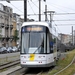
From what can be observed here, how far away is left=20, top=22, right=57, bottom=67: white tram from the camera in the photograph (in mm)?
18438

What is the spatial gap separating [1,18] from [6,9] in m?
7.51

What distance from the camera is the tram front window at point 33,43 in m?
18.7

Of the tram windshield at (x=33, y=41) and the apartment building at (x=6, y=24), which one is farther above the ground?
the apartment building at (x=6, y=24)

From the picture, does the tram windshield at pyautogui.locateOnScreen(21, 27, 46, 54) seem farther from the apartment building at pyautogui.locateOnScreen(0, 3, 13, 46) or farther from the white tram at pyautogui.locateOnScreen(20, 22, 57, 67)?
the apartment building at pyautogui.locateOnScreen(0, 3, 13, 46)

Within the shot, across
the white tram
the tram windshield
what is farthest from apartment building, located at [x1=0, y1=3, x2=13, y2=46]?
the tram windshield

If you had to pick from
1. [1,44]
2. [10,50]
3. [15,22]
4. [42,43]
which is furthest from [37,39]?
[15,22]

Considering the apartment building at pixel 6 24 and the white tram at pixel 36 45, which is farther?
the apartment building at pixel 6 24

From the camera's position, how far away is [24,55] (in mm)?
18609

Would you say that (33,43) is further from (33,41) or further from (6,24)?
(6,24)

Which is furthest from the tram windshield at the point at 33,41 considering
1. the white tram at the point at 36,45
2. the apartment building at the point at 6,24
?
the apartment building at the point at 6,24

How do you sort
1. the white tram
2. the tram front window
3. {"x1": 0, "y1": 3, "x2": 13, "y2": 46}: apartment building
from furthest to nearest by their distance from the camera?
{"x1": 0, "y1": 3, "x2": 13, "y2": 46}: apartment building, the tram front window, the white tram

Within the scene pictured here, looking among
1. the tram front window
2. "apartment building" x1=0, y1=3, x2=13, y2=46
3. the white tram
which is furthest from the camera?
"apartment building" x1=0, y1=3, x2=13, y2=46

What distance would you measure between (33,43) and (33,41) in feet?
0.48

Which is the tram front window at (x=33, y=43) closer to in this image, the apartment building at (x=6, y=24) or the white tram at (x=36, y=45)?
the white tram at (x=36, y=45)
